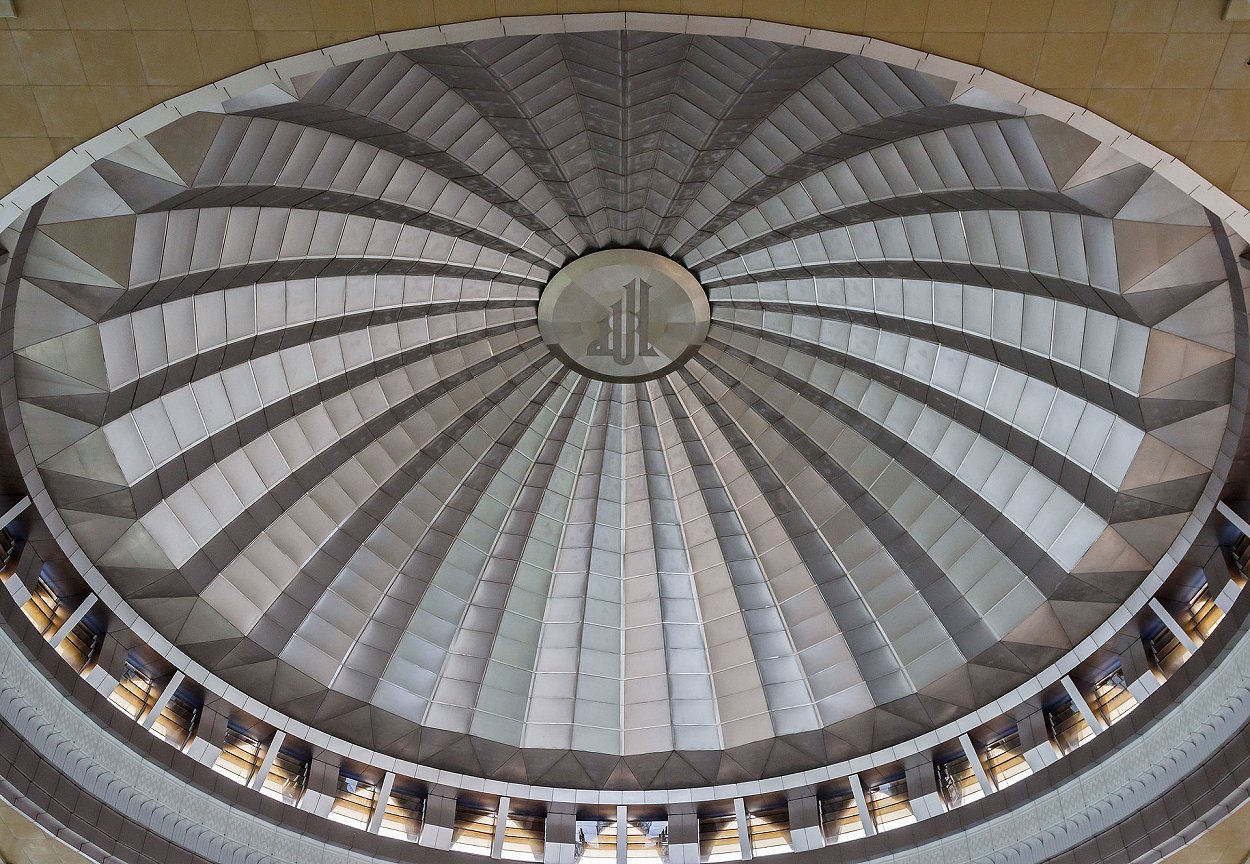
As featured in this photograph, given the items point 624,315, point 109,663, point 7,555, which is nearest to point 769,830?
point 624,315

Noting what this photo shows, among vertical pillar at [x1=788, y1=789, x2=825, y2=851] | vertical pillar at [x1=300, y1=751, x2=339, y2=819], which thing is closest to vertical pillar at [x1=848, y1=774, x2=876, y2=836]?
vertical pillar at [x1=788, y1=789, x2=825, y2=851]

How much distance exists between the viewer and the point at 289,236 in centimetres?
2847

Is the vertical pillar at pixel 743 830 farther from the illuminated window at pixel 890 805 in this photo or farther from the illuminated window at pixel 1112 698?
the illuminated window at pixel 1112 698

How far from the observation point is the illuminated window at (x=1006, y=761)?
30594mm

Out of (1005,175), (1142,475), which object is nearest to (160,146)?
(1005,175)

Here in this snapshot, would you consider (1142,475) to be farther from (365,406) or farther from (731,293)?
(365,406)

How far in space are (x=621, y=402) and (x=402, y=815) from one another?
1418 cm

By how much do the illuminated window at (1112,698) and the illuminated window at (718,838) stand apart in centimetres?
1079

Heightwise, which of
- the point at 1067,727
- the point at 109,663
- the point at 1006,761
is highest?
the point at 1067,727

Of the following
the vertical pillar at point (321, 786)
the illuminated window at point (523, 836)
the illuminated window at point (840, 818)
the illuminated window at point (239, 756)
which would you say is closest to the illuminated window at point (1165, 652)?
the illuminated window at point (840, 818)

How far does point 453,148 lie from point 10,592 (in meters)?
14.7

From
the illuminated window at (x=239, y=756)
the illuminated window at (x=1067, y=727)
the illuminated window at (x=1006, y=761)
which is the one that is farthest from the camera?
the illuminated window at (x=1006, y=761)

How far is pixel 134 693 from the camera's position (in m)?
29.1

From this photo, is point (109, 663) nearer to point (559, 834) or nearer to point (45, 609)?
point (45, 609)
